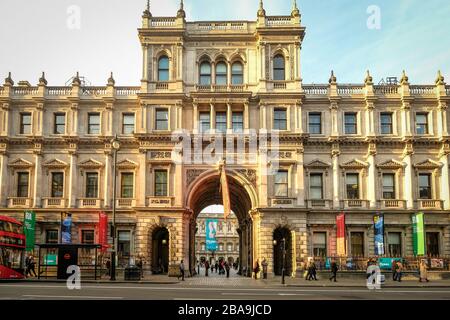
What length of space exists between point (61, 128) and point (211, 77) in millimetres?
13737

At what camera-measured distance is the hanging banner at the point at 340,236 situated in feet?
124

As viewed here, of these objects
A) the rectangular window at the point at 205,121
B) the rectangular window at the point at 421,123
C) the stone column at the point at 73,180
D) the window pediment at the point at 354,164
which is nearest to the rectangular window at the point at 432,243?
the window pediment at the point at 354,164

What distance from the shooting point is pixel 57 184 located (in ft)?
136

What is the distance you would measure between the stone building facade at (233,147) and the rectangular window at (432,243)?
0.16m

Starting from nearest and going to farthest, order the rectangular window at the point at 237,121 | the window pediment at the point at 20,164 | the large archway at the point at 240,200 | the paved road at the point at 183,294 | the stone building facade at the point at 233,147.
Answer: the paved road at the point at 183,294, the stone building facade at the point at 233,147, the large archway at the point at 240,200, the rectangular window at the point at 237,121, the window pediment at the point at 20,164

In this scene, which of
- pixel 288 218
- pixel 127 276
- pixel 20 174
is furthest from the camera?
pixel 20 174

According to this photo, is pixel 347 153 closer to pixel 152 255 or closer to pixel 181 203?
pixel 181 203

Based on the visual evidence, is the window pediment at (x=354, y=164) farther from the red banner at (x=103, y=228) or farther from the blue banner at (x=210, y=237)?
the blue banner at (x=210, y=237)

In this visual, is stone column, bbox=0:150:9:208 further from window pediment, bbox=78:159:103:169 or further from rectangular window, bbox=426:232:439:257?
rectangular window, bbox=426:232:439:257

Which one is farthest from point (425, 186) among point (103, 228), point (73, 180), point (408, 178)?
point (73, 180)

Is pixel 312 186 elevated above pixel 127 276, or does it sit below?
above

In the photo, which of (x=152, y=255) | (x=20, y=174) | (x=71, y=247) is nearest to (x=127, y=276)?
(x=71, y=247)

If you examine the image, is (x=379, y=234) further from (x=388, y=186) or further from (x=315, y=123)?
(x=315, y=123)

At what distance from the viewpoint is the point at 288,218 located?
128 ft
